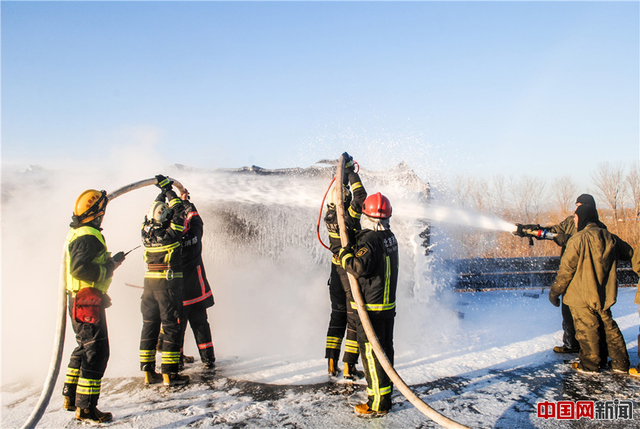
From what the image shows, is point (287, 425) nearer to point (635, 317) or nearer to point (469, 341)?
point (469, 341)

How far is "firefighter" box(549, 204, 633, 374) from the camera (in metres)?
4.67

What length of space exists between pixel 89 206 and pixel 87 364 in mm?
1455

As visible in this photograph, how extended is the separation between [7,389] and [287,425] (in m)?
3.32

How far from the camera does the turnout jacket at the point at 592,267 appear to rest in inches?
187

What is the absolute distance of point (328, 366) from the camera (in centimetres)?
486

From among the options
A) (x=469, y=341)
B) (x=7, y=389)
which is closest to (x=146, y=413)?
(x=7, y=389)

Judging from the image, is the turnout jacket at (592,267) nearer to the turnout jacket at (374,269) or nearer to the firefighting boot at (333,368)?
the turnout jacket at (374,269)

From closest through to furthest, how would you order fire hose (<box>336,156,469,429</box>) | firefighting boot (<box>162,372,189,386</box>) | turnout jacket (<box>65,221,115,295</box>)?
1. fire hose (<box>336,156,469,429</box>)
2. turnout jacket (<box>65,221,115,295</box>)
3. firefighting boot (<box>162,372,189,386</box>)

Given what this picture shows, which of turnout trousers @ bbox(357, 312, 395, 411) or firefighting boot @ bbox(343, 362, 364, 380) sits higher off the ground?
turnout trousers @ bbox(357, 312, 395, 411)

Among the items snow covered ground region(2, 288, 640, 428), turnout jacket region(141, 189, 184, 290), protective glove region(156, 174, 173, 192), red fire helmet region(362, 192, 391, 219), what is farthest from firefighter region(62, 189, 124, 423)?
red fire helmet region(362, 192, 391, 219)

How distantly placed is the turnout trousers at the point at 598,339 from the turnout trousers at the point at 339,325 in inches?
105

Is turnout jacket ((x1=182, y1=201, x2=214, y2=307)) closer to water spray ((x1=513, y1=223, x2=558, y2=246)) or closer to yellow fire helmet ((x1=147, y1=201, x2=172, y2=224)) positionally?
yellow fire helmet ((x1=147, y1=201, x2=172, y2=224))

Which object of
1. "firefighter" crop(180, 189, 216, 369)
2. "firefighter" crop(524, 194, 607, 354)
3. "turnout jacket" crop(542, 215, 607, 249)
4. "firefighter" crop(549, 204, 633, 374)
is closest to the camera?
"firefighter" crop(549, 204, 633, 374)

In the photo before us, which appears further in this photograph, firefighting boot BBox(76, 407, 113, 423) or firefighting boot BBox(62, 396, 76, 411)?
firefighting boot BBox(62, 396, 76, 411)
